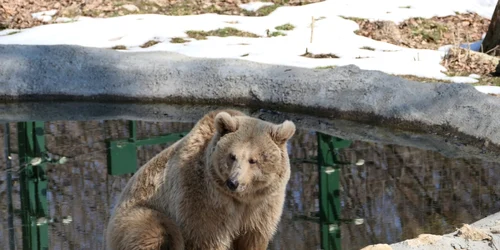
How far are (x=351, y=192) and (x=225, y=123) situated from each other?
247 centimetres

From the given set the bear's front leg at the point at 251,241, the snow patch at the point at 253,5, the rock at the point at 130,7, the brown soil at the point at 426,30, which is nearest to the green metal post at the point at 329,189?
the bear's front leg at the point at 251,241

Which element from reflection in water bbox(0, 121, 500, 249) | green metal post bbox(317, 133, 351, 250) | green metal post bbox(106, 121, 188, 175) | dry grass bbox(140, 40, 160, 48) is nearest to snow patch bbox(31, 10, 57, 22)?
dry grass bbox(140, 40, 160, 48)

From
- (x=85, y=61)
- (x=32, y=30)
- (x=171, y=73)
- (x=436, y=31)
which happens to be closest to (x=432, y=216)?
(x=171, y=73)

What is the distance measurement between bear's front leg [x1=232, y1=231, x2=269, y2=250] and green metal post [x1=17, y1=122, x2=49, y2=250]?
154 cm

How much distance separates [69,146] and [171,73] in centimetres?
184

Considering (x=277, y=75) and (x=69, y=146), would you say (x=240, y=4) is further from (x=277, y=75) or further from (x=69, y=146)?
(x=69, y=146)

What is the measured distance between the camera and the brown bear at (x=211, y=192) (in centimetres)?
493

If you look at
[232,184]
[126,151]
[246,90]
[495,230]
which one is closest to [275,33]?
[246,90]

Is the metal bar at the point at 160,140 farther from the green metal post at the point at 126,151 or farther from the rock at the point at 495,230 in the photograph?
the rock at the point at 495,230

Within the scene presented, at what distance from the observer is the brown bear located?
493cm

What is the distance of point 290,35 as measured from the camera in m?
12.4

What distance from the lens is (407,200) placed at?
23.0ft

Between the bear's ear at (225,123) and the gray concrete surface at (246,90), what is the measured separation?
Result: 3741mm

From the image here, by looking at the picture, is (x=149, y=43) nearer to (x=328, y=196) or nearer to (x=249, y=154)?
(x=328, y=196)
